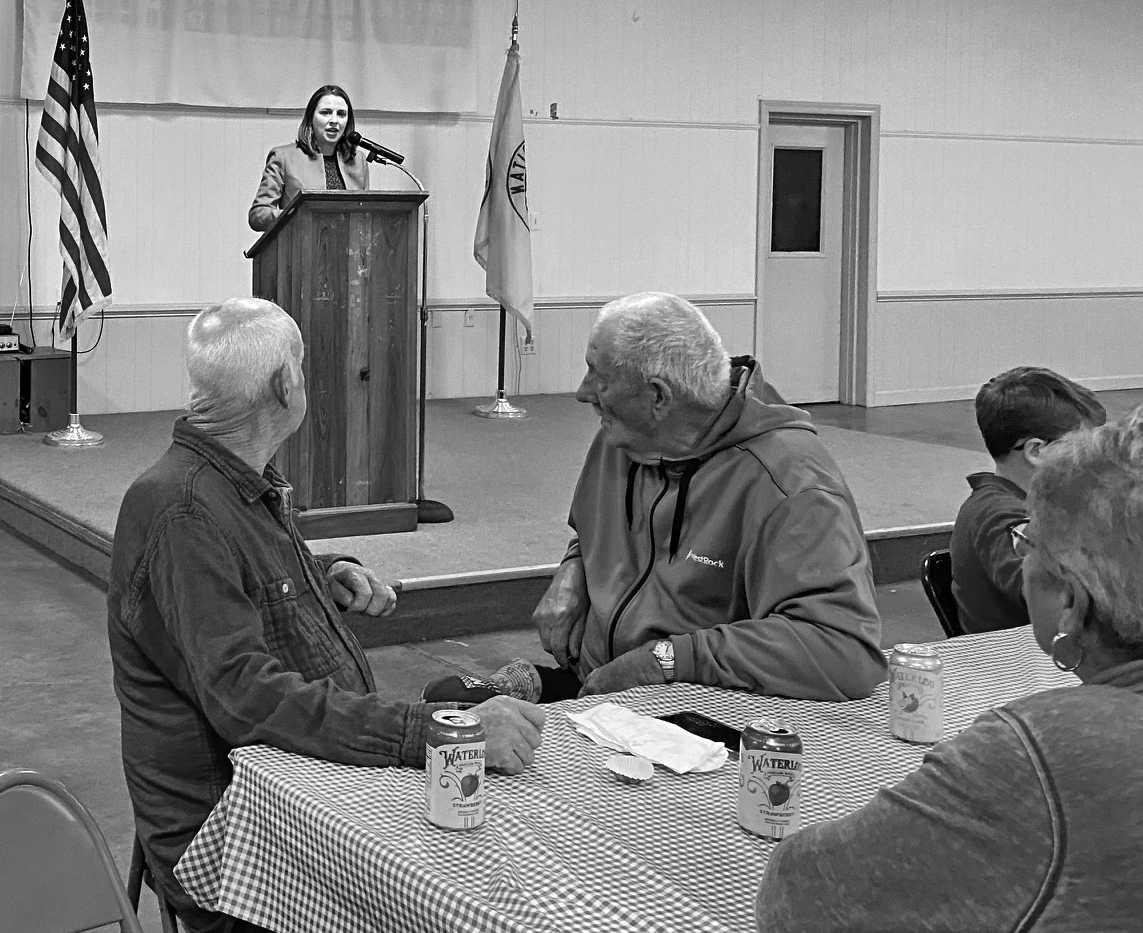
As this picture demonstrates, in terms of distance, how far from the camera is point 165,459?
2160 millimetres

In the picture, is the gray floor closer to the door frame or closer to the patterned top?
the patterned top

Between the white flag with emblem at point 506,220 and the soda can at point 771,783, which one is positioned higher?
the white flag with emblem at point 506,220

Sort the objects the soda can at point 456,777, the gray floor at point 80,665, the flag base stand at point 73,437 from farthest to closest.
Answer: the flag base stand at point 73,437 → the gray floor at point 80,665 → the soda can at point 456,777

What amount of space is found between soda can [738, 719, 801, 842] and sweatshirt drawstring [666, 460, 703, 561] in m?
0.87

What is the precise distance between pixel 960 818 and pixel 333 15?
26.6 ft

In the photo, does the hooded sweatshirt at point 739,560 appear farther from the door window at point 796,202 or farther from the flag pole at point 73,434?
the door window at point 796,202

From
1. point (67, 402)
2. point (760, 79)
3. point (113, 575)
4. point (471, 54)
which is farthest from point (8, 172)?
point (113, 575)

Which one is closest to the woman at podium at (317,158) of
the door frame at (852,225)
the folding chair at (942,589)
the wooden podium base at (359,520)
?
the wooden podium base at (359,520)

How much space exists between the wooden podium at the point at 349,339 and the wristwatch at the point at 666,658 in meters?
3.10

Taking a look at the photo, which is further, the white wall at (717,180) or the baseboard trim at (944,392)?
the baseboard trim at (944,392)

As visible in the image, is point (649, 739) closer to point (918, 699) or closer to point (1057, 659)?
point (918, 699)

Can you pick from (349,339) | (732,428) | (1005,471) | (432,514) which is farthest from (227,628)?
(432,514)

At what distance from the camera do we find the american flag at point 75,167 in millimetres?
7270

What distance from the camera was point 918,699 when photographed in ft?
6.93
